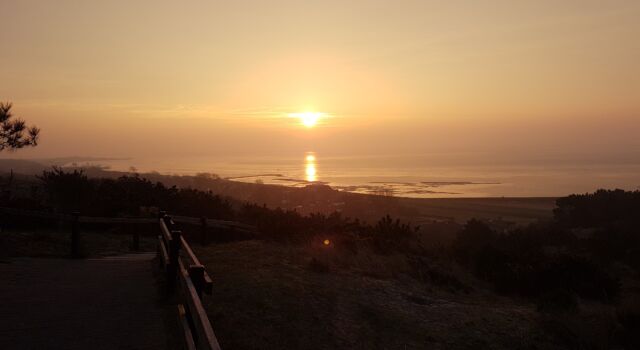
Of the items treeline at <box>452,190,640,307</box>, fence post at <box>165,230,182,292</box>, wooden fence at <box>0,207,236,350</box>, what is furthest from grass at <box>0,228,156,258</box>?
treeline at <box>452,190,640,307</box>

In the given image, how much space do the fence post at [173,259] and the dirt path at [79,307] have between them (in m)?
0.34

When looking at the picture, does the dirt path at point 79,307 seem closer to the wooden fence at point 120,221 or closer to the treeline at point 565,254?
the wooden fence at point 120,221

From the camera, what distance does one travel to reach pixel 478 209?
2261 inches

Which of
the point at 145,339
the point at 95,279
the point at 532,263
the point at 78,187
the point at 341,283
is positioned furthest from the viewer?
the point at 78,187

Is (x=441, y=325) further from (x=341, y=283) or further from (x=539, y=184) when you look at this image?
(x=539, y=184)

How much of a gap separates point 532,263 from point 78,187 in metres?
18.9

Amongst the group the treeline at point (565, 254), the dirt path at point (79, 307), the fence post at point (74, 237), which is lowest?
the treeline at point (565, 254)

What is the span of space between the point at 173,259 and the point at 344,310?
401 cm

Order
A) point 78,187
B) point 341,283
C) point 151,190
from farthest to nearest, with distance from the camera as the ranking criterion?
point 151,190 < point 78,187 < point 341,283

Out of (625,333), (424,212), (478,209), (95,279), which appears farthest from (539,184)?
(95,279)

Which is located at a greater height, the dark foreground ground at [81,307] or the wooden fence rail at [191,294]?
the wooden fence rail at [191,294]

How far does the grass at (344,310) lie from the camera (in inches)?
351

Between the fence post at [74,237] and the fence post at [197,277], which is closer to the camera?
the fence post at [197,277]

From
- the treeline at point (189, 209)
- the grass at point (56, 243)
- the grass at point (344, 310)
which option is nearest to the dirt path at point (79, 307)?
the grass at point (344, 310)
